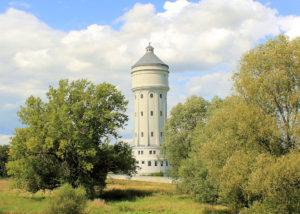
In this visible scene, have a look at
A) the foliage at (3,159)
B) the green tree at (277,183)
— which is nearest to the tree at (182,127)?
the green tree at (277,183)

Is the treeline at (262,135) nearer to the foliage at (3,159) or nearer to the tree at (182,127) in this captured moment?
the tree at (182,127)

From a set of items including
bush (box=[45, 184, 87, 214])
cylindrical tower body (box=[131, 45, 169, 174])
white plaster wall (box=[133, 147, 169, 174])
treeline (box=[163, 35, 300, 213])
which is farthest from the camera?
cylindrical tower body (box=[131, 45, 169, 174])

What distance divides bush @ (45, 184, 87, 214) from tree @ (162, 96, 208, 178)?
74.8ft

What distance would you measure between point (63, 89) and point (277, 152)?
22155 mm

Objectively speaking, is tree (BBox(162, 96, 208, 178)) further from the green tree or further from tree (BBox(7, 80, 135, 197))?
the green tree

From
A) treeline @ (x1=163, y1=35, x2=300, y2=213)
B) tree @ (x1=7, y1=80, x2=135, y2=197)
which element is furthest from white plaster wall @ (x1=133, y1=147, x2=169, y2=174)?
treeline @ (x1=163, y1=35, x2=300, y2=213)

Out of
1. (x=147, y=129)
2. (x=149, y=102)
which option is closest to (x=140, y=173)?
(x=147, y=129)

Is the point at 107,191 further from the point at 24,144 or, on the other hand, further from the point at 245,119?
the point at 245,119

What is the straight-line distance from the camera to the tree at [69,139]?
31766 mm

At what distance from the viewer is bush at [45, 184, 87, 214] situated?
20.3 m

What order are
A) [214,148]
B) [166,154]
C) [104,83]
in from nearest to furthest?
[214,148], [104,83], [166,154]

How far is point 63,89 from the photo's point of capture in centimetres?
3456

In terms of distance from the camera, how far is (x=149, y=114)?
247 ft

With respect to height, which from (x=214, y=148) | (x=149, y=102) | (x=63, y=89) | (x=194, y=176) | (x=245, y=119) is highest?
(x=149, y=102)
